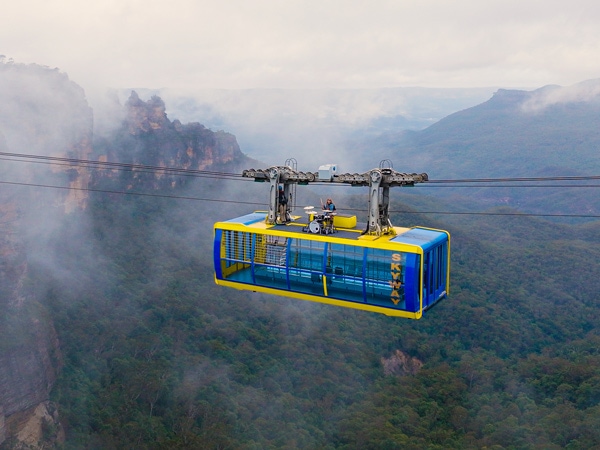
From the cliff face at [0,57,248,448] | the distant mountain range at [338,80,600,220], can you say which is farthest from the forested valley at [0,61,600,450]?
the distant mountain range at [338,80,600,220]

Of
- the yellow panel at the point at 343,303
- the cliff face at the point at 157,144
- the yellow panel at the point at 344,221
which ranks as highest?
the cliff face at the point at 157,144

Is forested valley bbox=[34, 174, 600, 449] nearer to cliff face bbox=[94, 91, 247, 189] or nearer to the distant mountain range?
cliff face bbox=[94, 91, 247, 189]

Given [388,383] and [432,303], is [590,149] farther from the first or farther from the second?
[432,303]

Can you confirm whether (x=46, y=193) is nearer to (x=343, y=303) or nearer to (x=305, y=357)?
(x=305, y=357)

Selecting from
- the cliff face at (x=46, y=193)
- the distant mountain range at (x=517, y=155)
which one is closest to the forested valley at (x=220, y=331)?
the cliff face at (x=46, y=193)

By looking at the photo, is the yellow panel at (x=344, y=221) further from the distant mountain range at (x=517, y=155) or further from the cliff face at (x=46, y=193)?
the distant mountain range at (x=517, y=155)

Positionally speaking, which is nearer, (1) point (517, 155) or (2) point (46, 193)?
(2) point (46, 193)

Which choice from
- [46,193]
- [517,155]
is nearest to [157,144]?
[46,193]
